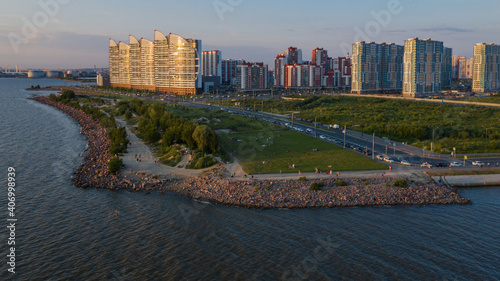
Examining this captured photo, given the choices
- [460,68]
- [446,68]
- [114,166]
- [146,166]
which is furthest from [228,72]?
[114,166]

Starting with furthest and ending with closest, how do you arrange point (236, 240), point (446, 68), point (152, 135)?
point (446, 68), point (152, 135), point (236, 240)

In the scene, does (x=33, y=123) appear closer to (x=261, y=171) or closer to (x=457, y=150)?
(x=261, y=171)

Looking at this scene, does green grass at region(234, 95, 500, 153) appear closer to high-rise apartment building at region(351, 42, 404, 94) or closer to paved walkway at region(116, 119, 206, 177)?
paved walkway at region(116, 119, 206, 177)

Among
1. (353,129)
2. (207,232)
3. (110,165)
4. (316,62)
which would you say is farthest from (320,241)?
(316,62)

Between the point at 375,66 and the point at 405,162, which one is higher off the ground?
the point at 375,66

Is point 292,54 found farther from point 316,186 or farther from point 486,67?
point 316,186

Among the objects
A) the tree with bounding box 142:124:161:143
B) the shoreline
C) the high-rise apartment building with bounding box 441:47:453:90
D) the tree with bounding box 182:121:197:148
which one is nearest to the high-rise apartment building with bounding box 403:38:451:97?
the high-rise apartment building with bounding box 441:47:453:90
